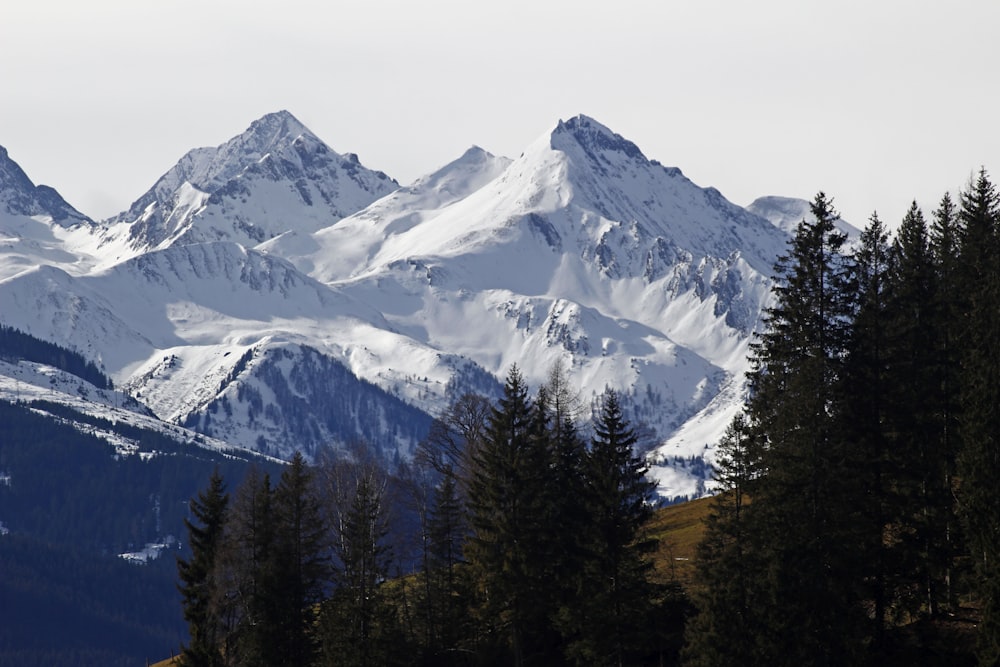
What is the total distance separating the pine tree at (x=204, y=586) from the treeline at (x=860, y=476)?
2756 centimetres

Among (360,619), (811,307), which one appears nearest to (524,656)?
(360,619)

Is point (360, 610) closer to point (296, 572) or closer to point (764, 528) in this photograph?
point (296, 572)

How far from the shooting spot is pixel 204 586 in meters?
78.3

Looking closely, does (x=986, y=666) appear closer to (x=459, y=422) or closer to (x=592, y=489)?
(x=592, y=489)

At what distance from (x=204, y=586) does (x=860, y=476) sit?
37371 millimetres

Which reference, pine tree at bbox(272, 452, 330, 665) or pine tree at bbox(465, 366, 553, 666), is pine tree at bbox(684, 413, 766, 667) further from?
pine tree at bbox(272, 452, 330, 665)

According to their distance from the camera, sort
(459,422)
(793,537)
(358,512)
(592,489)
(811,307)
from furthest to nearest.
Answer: (459,422) < (358,512) < (592,489) < (811,307) < (793,537)

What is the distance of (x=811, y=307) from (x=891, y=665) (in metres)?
16.6

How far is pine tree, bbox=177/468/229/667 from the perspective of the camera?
77.6 m

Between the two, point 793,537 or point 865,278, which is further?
point 865,278

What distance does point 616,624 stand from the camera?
67062mm

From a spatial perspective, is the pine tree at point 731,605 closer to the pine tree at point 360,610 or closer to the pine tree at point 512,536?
the pine tree at point 512,536

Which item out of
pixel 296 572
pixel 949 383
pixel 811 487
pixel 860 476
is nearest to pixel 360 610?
pixel 296 572

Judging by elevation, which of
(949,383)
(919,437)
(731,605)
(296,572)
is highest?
(949,383)
